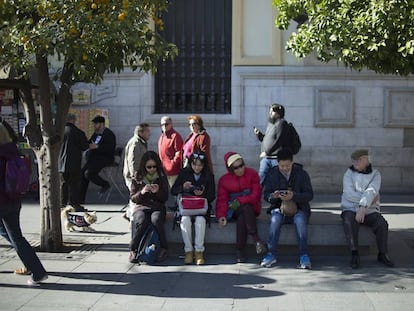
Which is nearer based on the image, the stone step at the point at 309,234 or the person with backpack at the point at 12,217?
the person with backpack at the point at 12,217

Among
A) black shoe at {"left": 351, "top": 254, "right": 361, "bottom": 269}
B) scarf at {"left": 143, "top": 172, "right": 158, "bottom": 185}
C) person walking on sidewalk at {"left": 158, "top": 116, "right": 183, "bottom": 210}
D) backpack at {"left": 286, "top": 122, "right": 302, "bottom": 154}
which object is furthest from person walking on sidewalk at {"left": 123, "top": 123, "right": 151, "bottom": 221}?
black shoe at {"left": 351, "top": 254, "right": 361, "bottom": 269}

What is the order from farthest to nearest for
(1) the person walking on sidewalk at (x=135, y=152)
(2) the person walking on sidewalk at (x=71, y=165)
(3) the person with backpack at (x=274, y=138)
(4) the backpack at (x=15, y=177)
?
(2) the person walking on sidewalk at (x=71, y=165)
(3) the person with backpack at (x=274, y=138)
(1) the person walking on sidewalk at (x=135, y=152)
(4) the backpack at (x=15, y=177)

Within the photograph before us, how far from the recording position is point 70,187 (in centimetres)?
1033

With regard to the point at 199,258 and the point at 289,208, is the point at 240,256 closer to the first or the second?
the point at 199,258

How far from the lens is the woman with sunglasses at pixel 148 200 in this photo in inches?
293

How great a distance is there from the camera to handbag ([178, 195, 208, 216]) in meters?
7.51

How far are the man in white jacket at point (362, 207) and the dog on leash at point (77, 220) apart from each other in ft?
12.3

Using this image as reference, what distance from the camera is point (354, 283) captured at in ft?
21.4

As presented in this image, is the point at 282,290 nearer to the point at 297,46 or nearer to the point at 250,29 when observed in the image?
the point at 297,46

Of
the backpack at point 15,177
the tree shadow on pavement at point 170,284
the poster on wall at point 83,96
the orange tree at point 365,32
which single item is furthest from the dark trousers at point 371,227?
the poster on wall at point 83,96

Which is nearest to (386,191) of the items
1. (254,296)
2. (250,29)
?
(250,29)

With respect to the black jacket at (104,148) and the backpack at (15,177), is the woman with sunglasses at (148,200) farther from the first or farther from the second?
the black jacket at (104,148)

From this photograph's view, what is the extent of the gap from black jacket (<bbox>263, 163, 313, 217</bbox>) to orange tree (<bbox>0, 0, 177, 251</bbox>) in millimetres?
2025

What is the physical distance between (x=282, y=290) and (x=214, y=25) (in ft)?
27.4
